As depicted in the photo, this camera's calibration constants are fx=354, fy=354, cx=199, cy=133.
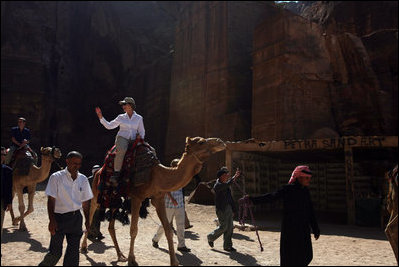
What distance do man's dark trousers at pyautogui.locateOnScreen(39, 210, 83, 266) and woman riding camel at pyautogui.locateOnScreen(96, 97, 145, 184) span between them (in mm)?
1564

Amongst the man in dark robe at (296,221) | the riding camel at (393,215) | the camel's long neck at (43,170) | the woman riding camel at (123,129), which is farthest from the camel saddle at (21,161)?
the riding camel at (393,215)

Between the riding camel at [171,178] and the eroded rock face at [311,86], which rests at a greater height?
the eroded rock face at [311,86]

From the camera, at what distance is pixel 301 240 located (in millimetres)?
4895

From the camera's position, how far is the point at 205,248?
26.7 feet

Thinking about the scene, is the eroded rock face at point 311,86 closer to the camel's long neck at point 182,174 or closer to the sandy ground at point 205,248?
the sandy ground at point 205,248

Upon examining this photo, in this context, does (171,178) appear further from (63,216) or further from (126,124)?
(63,216)

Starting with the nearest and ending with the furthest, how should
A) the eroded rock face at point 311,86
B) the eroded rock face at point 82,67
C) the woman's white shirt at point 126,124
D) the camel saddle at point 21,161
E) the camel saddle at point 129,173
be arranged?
the camel saddle at point 129,173 < the woman's white shirt at point 126,124 < the camel saddle at point 21,161 < the eroded rock face at point 311,86 < the eroded rock face at point 82,67

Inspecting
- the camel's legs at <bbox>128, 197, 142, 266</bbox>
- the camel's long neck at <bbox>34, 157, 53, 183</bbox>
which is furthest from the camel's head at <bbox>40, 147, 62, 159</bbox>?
the camel's legs at <bbox>128, 197, 142, 266</bbox>

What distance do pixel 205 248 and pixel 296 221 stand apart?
3695 mm

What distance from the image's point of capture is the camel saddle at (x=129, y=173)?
6.45 meters

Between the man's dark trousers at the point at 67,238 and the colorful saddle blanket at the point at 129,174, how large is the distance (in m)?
1.47

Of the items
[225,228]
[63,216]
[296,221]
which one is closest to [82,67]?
[225,228]

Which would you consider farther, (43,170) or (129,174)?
(43,170)

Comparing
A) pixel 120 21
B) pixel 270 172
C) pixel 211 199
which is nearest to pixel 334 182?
pixel 270 172
